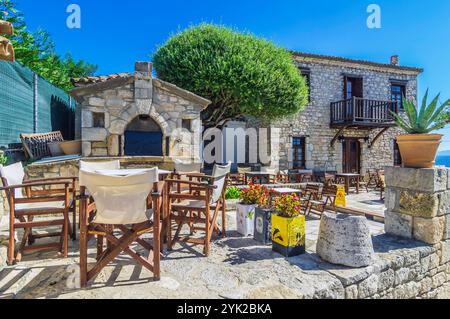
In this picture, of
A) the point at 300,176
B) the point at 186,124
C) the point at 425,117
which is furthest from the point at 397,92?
the point at 186,124

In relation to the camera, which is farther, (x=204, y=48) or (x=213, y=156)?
(x=213, y=156)

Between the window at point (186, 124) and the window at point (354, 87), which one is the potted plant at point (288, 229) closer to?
the window at point (186, 124)

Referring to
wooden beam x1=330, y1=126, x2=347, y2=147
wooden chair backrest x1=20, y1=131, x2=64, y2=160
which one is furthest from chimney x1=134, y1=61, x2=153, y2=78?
wooden beam x1=330, y1=126, x2=347, y2=147

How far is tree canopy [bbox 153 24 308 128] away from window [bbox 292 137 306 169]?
281cm

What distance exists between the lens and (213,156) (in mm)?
10820

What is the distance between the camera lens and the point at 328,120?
12250 millimetres

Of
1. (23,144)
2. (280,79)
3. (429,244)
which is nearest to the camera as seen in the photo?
(429,244)

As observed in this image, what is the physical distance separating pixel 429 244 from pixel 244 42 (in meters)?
7.87

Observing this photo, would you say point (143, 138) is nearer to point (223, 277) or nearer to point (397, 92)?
point (223, 277)

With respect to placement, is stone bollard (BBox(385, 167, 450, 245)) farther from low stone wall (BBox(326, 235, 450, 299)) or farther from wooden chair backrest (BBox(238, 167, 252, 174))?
wooden chair backrest (BBox(238, 167, 252, 174))

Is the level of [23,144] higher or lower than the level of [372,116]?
lower

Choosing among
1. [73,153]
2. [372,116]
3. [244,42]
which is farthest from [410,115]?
[372,116]
